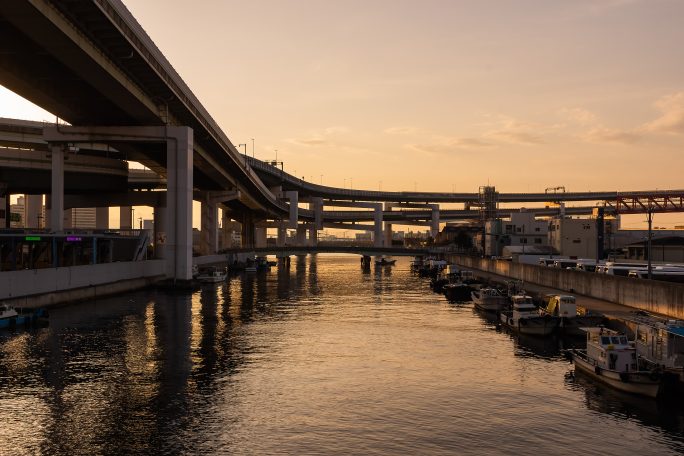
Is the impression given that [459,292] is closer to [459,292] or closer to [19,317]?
[459,292]


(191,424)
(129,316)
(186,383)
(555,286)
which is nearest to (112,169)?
(129,316)

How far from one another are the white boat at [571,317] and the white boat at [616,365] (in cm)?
1331

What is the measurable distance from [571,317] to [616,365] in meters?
19.3

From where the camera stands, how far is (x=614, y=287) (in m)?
67.6

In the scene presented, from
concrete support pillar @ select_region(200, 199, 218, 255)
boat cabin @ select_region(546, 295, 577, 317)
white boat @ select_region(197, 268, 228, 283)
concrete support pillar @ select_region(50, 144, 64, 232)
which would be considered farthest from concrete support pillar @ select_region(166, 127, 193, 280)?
concrete support pillar @ select_region(200, 199, 218, 255)

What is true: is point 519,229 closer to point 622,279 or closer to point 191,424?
point 622,279

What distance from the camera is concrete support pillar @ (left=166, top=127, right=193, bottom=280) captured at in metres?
96.8

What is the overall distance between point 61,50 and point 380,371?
45.6 m

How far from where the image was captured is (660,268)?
75.9m

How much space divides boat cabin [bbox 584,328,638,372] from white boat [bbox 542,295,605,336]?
14953mm

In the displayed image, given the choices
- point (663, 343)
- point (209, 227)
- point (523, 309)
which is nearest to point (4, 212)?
point (209, 227)

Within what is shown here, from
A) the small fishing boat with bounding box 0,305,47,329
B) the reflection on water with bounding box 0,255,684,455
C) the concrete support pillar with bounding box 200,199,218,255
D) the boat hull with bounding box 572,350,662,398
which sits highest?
the concrete support pillar with bounding box 200,199,218,255

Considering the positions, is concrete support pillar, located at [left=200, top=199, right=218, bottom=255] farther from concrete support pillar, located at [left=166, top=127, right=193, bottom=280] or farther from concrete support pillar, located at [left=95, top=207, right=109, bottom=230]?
concrete support pillar, located at [left=166, top=127, right=193, bottom=280]

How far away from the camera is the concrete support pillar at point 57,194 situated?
97.9 metres
